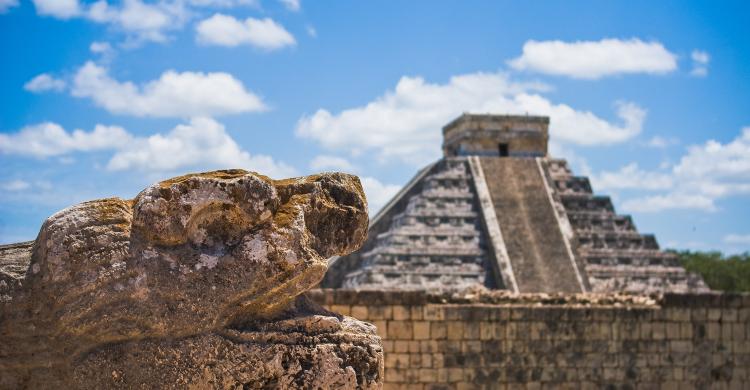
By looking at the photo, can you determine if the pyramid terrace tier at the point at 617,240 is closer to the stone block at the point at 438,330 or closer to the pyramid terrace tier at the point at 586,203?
the pyramid terrace tier at the point at 586,203

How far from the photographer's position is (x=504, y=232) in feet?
106

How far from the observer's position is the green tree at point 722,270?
181 ft

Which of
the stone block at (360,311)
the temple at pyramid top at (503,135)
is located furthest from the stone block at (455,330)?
the temple at pyramid top at (503,135)

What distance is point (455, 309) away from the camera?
1767 cm

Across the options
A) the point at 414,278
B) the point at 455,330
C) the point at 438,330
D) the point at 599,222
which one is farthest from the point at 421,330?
A: the point at 599,222

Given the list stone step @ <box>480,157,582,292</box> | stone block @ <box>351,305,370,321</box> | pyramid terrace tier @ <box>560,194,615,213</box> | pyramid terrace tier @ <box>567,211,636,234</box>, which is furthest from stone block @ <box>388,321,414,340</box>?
pyramid terrace tier @ <box>560,194,615,213</box>

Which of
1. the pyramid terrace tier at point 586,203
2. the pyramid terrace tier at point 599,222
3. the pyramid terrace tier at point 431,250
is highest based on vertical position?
the pyramid terrace tier at point 586,203

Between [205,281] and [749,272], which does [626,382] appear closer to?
[205,281]

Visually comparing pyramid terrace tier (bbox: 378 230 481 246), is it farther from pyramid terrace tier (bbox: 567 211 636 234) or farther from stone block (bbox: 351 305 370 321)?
stone block (bbox: 351 305 370 321)

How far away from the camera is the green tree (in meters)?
55.2

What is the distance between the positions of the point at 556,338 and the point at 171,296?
1471 centimetres

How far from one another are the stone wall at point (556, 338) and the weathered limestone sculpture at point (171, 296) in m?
12.6

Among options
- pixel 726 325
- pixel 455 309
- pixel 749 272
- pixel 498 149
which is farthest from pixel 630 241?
pixel 749 272

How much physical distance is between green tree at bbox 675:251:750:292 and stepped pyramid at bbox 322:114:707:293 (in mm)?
19277
